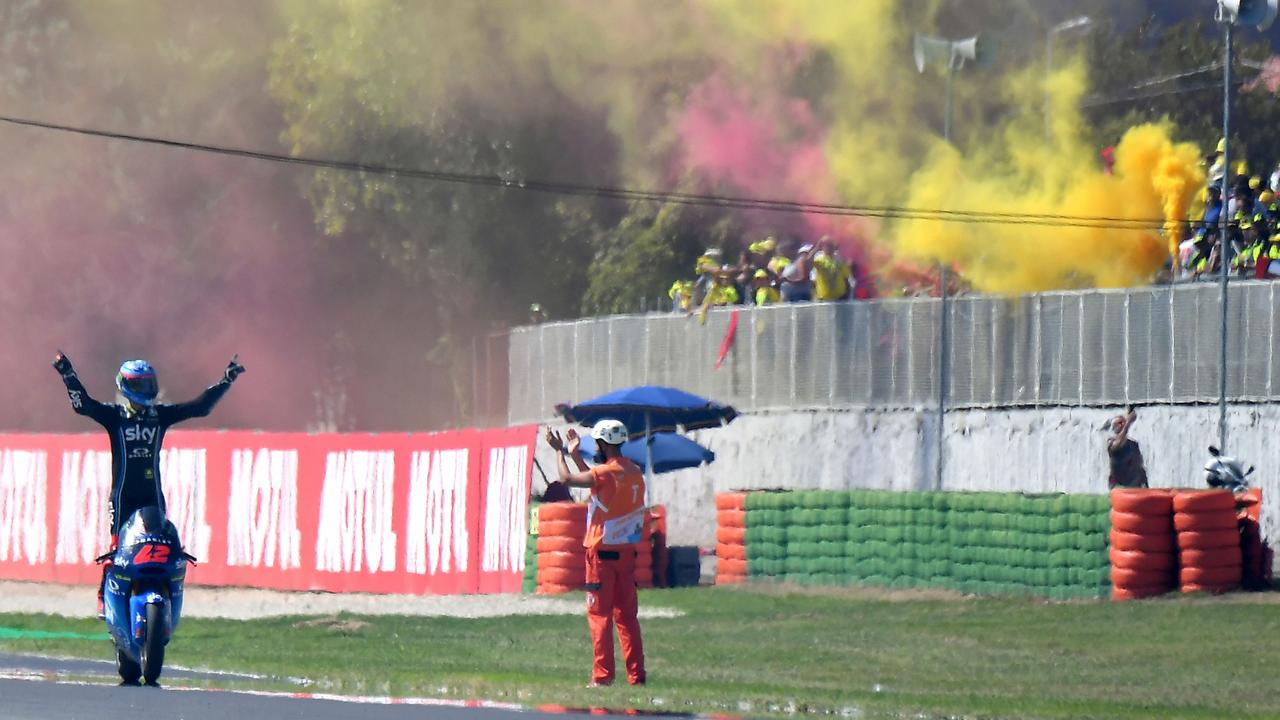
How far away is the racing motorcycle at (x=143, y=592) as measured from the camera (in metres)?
14.9

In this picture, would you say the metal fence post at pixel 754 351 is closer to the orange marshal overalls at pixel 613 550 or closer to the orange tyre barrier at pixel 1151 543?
the orange tyre barrier at pixel 1151 543

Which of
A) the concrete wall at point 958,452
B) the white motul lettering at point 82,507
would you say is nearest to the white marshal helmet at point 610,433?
the concrete wall at point 958,452

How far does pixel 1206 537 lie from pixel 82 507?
1721 centimetres

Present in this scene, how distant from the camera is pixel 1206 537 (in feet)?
77.7

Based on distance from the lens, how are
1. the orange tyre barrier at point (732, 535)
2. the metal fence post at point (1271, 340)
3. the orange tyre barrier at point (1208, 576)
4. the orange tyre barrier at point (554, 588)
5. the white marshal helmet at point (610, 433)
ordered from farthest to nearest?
the orange tyre barrier at point (732, 535) → the orange tyre barrier at point (554, 588) → the metal fence post at point (1271, 340) → the orange tyre barrier at point (1208, 576) → the white marshal helmet at point (610, 433)

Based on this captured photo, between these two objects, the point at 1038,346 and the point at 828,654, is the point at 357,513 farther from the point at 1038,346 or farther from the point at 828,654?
the point at 828,654

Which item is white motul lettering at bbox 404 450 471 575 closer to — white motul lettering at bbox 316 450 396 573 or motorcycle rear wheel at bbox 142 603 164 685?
white motul lettering at bbox 316 450 396 573

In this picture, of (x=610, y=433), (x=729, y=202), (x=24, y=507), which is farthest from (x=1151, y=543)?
(x=729, y=202)

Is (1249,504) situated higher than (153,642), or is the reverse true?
(1249,504)

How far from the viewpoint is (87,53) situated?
63719 millimetres

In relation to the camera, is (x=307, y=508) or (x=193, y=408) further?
(x=307, y=508)

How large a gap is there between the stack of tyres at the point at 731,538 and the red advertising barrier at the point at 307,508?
245 cm

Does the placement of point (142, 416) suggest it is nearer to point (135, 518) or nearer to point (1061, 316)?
point (135, 518)

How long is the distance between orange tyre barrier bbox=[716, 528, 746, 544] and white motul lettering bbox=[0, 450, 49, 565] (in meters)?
10.9
